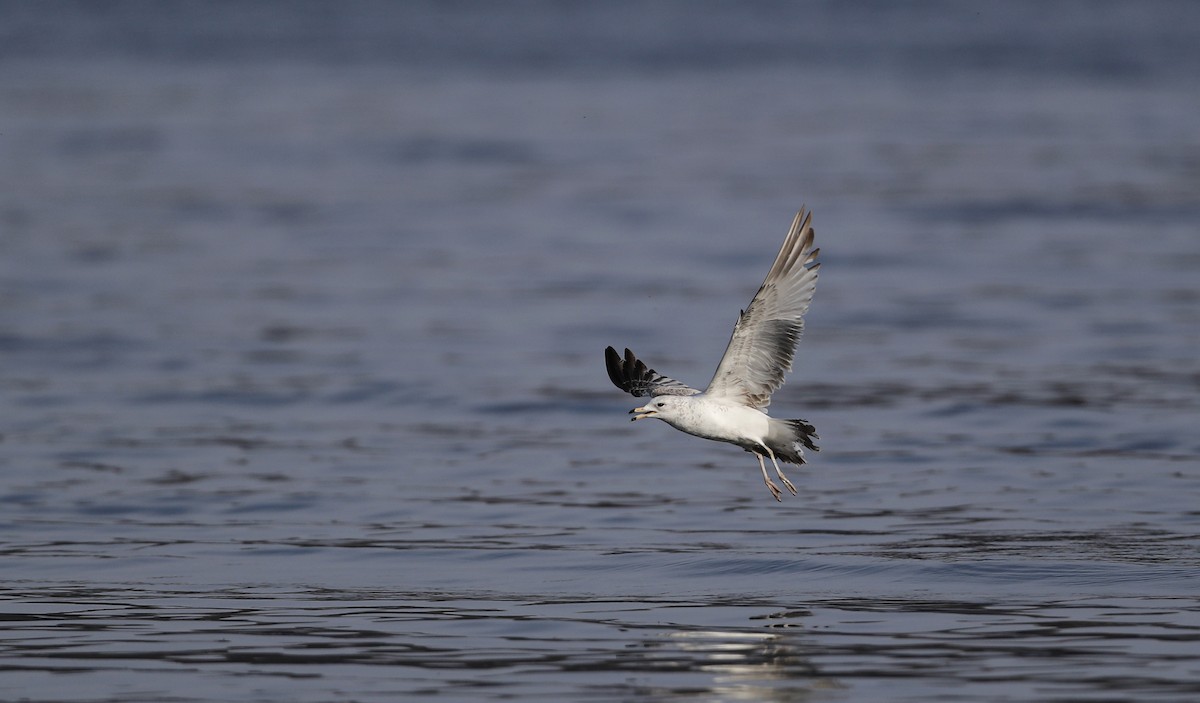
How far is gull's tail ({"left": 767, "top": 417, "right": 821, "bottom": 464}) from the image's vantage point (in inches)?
427

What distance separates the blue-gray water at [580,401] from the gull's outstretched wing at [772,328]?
3.94 feet

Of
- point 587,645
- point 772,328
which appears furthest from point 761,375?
point 587,645

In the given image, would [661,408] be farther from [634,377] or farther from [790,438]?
[634,377]

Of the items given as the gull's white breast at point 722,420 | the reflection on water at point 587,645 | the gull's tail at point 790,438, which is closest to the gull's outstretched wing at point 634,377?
the gull's white breast at point 722,420

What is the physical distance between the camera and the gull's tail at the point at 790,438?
1084 cm

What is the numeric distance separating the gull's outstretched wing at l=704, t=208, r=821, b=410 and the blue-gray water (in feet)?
3.94

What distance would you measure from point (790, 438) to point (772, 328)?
0.70 meters

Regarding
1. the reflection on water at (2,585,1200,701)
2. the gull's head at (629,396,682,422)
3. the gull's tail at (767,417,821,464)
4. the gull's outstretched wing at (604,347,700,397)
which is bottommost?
the reflection on water at (2,585,1200,701)

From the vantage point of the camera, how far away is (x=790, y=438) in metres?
11.0

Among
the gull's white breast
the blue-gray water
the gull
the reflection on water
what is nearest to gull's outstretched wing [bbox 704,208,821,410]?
the gull

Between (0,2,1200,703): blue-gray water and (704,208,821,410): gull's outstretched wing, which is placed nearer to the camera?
(0,2,1200,703): blue-gray water

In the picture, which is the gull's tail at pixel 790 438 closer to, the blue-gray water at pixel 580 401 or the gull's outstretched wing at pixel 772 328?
the gull's outstretched wing at pixel 772 328

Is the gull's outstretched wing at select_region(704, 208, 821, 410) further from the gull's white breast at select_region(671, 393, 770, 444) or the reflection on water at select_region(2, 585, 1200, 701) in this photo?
the reflection on water at select_region(2, 585, 1200, 701)

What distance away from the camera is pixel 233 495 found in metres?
13.7
